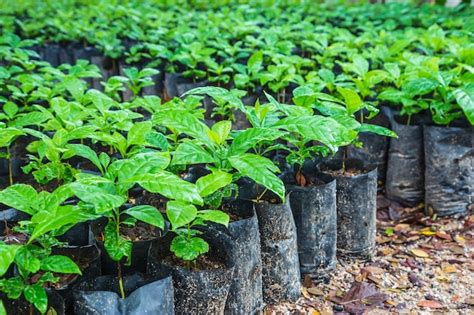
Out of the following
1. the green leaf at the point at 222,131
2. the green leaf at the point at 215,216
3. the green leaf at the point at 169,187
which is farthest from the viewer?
the green leaf at the point at 222,131

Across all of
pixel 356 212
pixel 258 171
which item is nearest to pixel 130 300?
pixel 258 171

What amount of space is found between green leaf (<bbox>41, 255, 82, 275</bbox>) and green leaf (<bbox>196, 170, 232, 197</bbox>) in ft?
1.33

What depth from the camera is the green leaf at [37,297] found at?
144 centimetres

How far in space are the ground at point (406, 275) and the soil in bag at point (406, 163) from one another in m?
0.08

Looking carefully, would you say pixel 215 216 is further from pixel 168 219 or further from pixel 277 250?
pixel 277 250

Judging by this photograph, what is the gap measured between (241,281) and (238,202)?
0.89 ft

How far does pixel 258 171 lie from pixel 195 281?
0.36 metres

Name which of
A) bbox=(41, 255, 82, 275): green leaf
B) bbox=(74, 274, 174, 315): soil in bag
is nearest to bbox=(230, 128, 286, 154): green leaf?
bbox=(74, 274, 174, 315): soil in bag

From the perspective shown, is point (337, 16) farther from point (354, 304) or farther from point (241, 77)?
point (354, 304)

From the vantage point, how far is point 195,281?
1694 mm

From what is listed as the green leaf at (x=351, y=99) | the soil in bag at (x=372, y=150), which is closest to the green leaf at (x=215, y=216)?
the green leaf at (x=351, y=99)

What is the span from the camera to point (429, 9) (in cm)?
593

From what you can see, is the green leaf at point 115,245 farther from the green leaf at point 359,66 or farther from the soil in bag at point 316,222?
the green leaf at point 359,66

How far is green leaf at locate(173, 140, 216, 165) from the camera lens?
1723 millimetres
